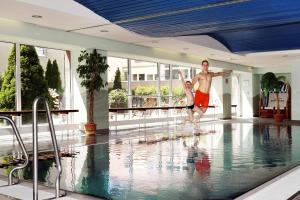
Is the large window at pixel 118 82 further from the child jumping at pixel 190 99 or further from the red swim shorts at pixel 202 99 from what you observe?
the red swim shorts at pixel 202 99

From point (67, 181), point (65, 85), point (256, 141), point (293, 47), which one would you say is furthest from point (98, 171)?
point (293, 47)

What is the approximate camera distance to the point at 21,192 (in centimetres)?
376

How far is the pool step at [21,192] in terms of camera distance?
3.56 m

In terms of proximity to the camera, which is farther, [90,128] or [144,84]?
[144,84]

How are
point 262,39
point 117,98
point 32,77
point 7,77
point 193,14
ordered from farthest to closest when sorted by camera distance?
point 117,98
point 262,39
point 32,77
point 7,77
point 193,14

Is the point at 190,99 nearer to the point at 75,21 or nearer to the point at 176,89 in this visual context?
the point at 75,21

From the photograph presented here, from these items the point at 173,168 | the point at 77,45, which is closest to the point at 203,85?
the point at 77,45

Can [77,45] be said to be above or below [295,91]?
above

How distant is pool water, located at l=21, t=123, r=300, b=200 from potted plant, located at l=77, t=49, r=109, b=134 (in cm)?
262

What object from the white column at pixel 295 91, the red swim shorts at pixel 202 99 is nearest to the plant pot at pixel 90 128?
the red swim shorts at pixel 202 99

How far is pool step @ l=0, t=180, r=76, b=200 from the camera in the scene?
3558 millimetres

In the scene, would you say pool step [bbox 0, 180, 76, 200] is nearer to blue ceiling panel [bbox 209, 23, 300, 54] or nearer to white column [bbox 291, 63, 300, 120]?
blue ceiling panel [bbox 209, 23, 300, 54]

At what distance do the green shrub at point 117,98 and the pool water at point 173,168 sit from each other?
5822 millimetres

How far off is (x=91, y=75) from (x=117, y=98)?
3.72 m
